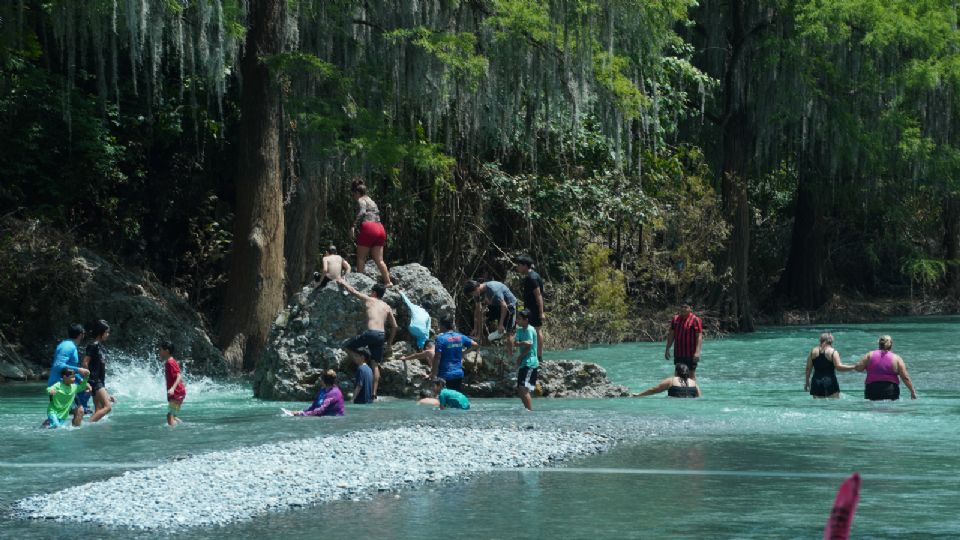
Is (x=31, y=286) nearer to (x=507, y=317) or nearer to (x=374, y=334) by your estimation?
(x=374, y=334)

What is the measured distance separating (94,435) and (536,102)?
1377cm

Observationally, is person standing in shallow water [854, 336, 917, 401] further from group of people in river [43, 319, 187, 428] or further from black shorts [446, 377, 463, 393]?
group of people in river [43, 319, 187, 428]

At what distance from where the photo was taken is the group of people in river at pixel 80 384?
1695 centimetres

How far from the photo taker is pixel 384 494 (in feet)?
39.8

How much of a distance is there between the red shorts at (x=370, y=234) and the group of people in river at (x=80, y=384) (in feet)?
16.0

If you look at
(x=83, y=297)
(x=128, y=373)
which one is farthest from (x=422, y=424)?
(x=83, y=297)

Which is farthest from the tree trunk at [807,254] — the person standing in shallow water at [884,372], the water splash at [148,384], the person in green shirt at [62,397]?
the person in green shirt at [62,397]

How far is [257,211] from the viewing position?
81.6 ft

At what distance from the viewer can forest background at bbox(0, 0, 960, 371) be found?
25016 mm

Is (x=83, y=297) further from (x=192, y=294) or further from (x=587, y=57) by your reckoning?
(x=587, y=57)

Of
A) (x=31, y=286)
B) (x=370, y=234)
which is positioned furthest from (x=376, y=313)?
(x=31, y=286)

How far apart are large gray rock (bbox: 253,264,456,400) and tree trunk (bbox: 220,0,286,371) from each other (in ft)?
10.1

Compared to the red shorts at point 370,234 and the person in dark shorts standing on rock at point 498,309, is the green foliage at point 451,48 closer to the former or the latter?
the red shorts at point 370,234

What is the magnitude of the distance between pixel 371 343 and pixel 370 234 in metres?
2.10
